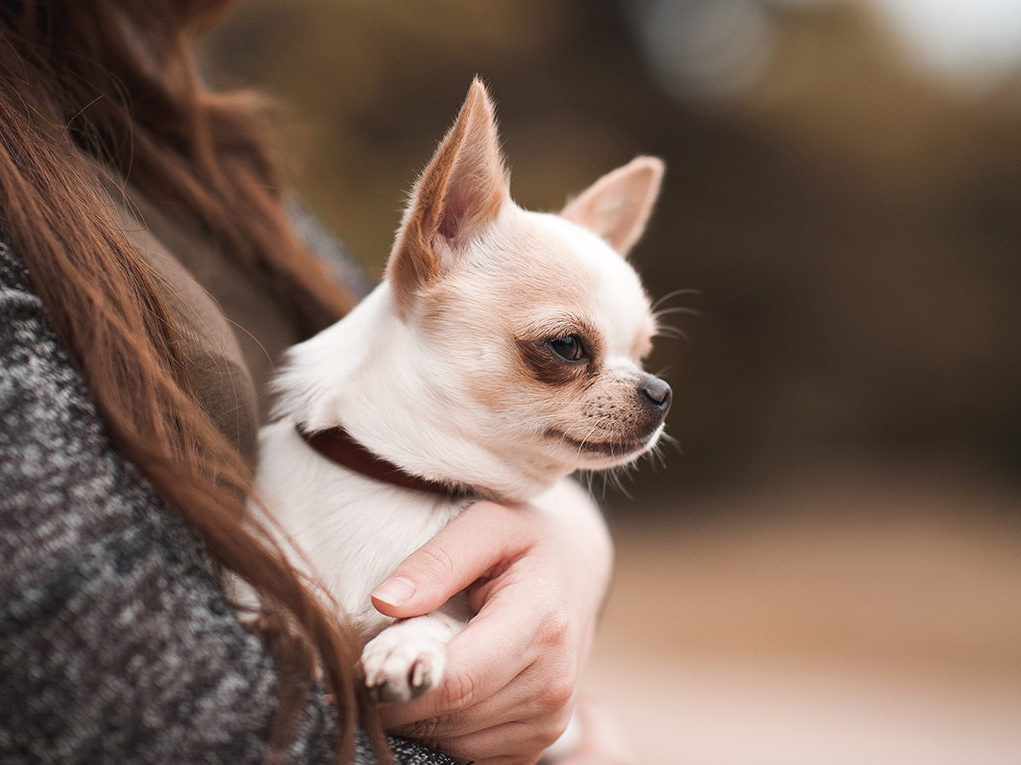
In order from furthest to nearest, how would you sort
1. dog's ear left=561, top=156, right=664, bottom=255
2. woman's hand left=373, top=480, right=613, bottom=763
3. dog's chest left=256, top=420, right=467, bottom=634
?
dog's ear left=561, top=156, right=664, bottom=255 < dog's chest left=256, top=420, right=467, bottom=634 < woman's hand left=373, top=480, right=613, bottom=763

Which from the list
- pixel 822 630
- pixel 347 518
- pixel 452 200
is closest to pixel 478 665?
pixel 347 518

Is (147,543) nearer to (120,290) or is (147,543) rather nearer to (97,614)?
(97,614)

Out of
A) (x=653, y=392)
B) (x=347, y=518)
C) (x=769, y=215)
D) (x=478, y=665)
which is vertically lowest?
(x=769, y=215)

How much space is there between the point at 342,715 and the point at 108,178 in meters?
0.73

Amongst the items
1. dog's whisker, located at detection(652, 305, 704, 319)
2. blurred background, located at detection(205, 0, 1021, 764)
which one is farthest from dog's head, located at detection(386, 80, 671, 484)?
blurred background, located at detection(205, 0, 1021, 764)

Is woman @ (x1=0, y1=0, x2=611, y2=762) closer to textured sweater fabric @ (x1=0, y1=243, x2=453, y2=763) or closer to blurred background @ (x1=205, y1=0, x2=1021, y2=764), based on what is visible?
textured sweater fabric @ (x1=0, y1=243, x2=453, y2=763)

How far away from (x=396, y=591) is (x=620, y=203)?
0.95 meters

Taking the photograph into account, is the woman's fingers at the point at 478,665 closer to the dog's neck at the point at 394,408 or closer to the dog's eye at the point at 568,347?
the dog's neck at the point at 394,408

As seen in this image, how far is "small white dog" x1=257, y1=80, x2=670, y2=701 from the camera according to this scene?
1148mm

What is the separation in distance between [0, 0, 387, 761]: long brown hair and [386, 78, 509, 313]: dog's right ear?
13.9 inches

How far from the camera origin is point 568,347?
124cm

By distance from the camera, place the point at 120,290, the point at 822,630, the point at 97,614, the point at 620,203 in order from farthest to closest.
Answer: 1. the point at 822,630
2. the point at 620,203
3. the point at 120,290
4. the point at 97,614

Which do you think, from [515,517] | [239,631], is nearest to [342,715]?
[239,631]

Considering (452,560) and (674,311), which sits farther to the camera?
(674,311)
